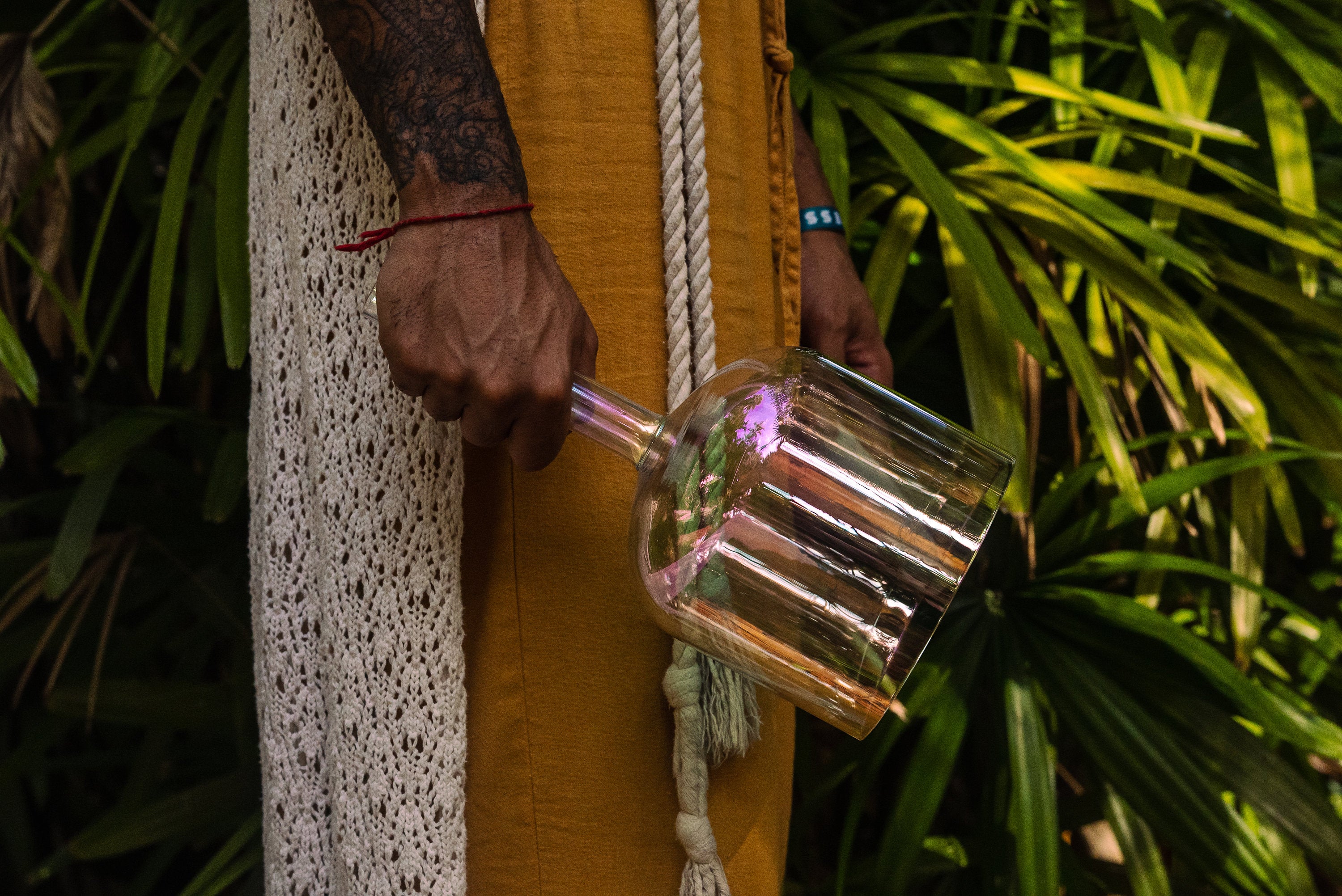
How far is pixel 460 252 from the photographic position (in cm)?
43

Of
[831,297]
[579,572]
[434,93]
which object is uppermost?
[434,93]

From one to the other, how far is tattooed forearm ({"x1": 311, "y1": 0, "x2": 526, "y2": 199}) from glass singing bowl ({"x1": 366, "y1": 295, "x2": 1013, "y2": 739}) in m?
0.11

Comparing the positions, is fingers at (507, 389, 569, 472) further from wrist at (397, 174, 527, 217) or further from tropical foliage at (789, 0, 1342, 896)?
tropical foliage at (789, 0, 1342, 896)

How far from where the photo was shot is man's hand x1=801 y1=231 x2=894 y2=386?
2.38ft

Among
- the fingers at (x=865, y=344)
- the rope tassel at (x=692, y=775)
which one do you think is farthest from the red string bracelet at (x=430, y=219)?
the fingers at (x=865, y=344)

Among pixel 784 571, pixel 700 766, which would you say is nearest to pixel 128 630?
pixel 700 766

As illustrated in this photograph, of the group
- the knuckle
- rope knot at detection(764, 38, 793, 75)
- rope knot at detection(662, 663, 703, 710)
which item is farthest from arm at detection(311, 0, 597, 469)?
rope knot at detection(764, 38, 793, 75)

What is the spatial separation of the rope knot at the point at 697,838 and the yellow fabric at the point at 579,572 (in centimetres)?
2

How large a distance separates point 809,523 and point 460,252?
0.66ft

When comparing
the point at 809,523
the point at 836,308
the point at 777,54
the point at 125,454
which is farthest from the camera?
the point at 125,454

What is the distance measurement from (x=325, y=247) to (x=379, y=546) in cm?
17

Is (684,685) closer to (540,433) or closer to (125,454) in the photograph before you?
(540,433)

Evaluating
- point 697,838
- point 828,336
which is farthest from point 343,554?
point 828,336

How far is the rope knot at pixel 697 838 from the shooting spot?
49 centimetres
